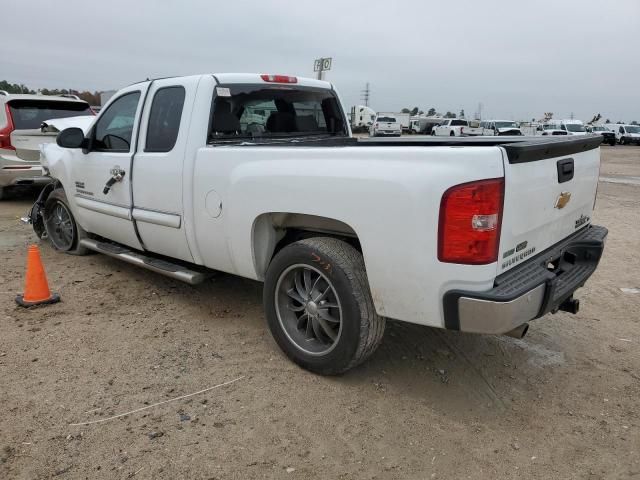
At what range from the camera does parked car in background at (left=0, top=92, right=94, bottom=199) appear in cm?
855

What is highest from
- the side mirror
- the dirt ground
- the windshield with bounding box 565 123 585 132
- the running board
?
the side mirror

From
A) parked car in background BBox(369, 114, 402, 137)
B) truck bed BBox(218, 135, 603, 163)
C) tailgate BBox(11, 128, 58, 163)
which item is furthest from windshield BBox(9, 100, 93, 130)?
parked car in background BBox(369, 114, 402, 137)

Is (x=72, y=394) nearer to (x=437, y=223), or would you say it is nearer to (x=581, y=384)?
(x=437, y=223)

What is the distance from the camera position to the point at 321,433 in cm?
282

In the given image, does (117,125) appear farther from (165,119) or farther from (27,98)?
(27,98)

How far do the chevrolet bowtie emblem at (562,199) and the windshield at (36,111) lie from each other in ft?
28.0

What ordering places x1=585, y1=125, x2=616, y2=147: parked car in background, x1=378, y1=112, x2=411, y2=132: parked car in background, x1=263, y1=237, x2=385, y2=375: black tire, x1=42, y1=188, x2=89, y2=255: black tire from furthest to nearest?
x1=378, y1=112, x2=411, y2=132: parked car in background, x1=585, y1=125, x2=616, y2=147: parked car in background, x1=42, y1=188, x2=89, y2=255: black tire, x1=263, y1=237, x2=385, y2=375: black tire

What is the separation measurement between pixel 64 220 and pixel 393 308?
15.2 ft

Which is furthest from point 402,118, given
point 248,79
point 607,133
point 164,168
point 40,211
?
point 164,168

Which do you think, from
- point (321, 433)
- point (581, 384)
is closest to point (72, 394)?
point (321, 433)

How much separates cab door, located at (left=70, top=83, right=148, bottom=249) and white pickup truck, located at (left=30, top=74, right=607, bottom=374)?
0.06 ft

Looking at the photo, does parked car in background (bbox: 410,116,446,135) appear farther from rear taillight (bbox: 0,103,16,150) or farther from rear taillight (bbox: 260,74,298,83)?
rear taillight (bbox: 260,74,298,83)

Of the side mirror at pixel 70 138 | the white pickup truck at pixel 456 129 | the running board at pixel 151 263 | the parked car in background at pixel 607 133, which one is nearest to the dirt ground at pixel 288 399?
the running board at pixel 151 263

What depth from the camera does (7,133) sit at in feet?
28.0
